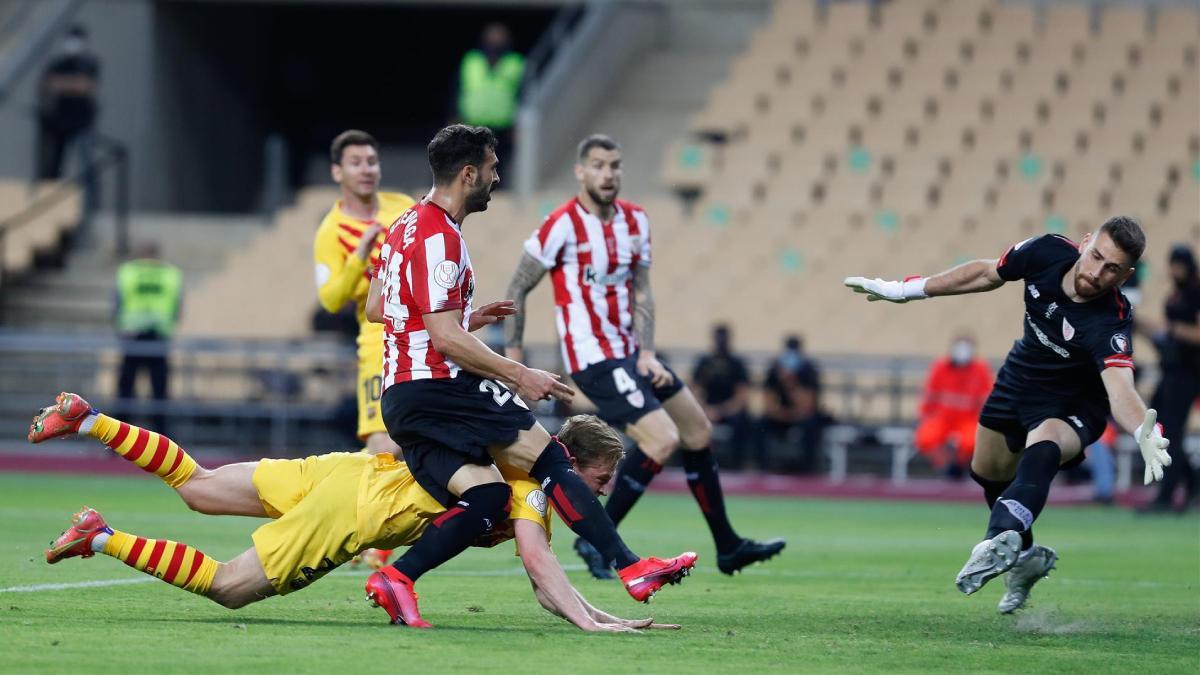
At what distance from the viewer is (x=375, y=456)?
6.98 metres

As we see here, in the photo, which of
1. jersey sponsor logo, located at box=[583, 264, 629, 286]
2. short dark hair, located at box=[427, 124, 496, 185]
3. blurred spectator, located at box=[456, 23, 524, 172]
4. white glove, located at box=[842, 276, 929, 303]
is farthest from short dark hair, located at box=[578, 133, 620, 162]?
blurred spectator, located at box=[456, 23, 524, 172]

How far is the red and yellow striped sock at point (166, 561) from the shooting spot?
21.7 ft

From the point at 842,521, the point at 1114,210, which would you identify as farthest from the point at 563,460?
the point at 1114,210

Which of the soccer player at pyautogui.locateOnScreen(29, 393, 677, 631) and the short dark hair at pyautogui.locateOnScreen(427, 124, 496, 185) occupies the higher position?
the short dark hair at pyautogui.locateOnScreen(427, 124, 496, 185)

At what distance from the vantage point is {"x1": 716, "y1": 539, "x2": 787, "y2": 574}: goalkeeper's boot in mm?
9102

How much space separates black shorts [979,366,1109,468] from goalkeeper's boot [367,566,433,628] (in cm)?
265

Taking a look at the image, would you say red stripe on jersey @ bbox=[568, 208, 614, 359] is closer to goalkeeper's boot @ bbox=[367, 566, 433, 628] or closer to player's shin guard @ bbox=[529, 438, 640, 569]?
player's shin guard @ bbox=[529, 438, 640, 569]

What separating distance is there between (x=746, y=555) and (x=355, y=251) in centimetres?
236

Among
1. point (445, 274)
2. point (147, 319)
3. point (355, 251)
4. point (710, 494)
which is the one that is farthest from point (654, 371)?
point (147, 319)

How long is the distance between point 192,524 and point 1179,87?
538 inches

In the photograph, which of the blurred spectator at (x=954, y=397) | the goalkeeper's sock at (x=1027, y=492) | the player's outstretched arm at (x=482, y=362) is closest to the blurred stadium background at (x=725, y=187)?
the blurred spectator at (x=954, y=397)

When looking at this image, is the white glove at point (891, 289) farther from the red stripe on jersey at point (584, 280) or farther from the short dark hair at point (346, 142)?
the short dark hair at point (346, 142)

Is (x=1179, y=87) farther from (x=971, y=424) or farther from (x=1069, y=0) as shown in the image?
(x=971, y=424)

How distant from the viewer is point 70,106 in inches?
925
